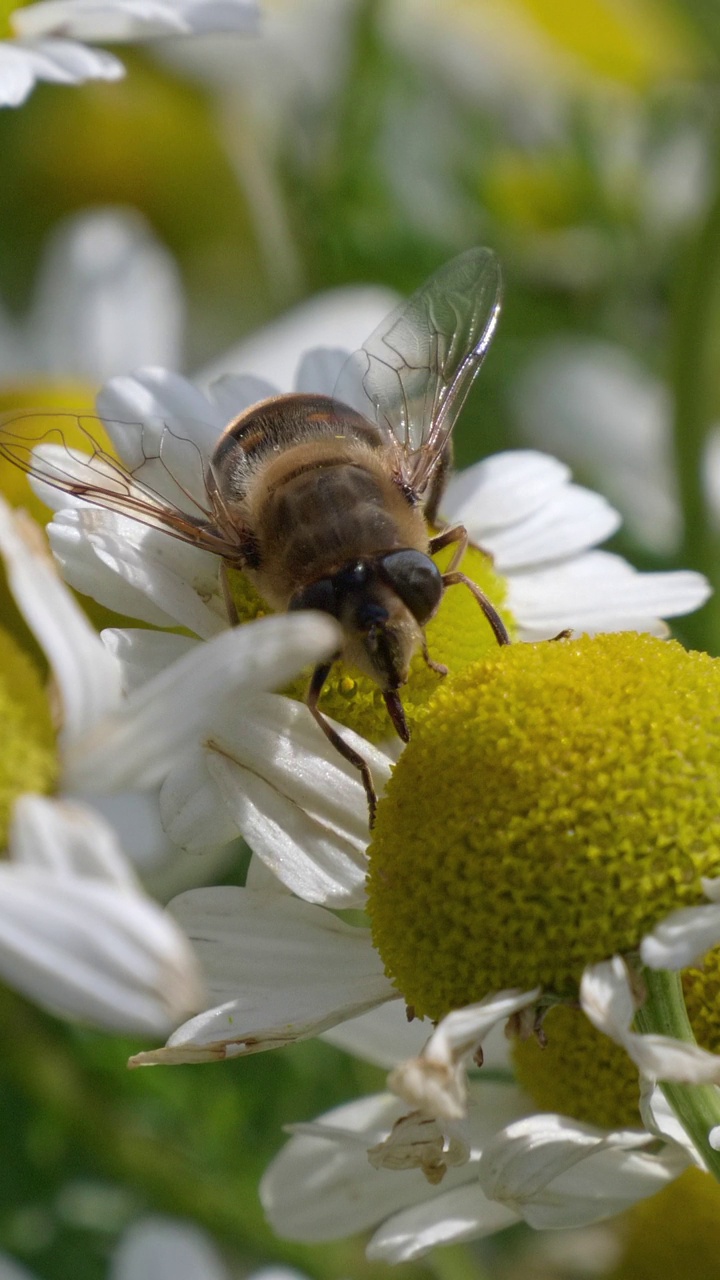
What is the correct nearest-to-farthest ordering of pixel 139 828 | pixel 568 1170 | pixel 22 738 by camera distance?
1. pixel 22 738
2. pixel 568 1170
3. pixel 139 828

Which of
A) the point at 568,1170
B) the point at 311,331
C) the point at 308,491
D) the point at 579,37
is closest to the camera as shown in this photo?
the point at 568,1170

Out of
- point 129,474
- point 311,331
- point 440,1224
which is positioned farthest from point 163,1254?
point 311,331

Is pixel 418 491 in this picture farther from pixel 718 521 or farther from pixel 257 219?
pixel 257 219

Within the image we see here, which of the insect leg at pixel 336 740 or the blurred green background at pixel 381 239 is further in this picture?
the blurred green background at pixel 381 239

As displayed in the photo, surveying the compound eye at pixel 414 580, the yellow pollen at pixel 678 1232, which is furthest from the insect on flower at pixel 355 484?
A: the yellow pollen at pixel 678 1232

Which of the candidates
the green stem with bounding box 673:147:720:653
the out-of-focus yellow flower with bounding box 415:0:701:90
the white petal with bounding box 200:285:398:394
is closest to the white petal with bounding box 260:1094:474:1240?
the green stem with bounding box 673:147:720:653

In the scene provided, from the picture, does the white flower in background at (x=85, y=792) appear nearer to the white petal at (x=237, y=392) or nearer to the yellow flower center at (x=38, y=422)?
the yellow flower center at (x=38, y=422)

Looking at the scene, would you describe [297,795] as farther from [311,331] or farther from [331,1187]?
[311,331]

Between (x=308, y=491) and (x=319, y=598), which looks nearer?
(x=319, y=598)
